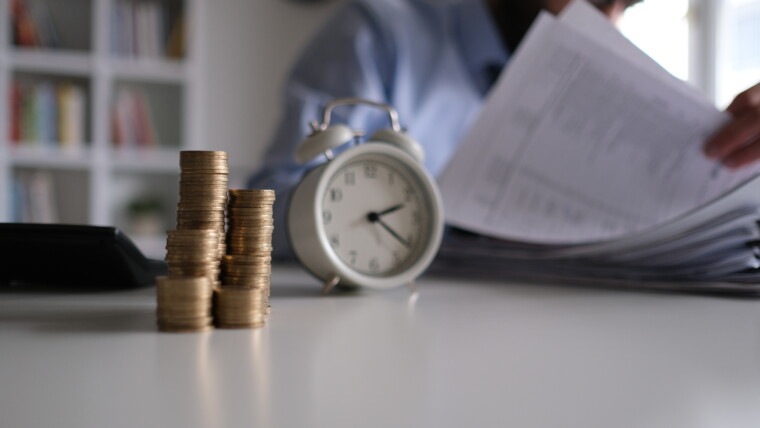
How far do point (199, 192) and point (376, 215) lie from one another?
286 millimetres

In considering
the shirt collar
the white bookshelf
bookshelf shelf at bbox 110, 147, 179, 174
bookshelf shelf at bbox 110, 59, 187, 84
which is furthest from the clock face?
bookshelf shelf at bbox 110, 59, 187, 84

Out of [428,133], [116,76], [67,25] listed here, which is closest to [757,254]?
[428,133]

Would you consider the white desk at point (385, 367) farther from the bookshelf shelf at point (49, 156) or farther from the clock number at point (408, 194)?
the bookshelf shelf at point (49, 156)

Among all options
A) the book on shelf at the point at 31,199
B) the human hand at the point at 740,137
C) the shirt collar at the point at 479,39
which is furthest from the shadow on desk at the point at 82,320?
the book on shelf at the point at 31,199

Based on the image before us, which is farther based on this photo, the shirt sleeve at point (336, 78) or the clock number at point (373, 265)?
the shirt sleeve at point (336, 78)

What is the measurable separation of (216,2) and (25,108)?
3.66 feet

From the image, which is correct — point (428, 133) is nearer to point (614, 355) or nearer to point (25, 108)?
point (614, 355)

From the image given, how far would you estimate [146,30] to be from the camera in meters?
3.43

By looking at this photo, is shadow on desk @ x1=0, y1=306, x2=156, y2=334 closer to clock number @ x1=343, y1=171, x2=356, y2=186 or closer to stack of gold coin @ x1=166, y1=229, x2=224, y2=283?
stack of gold coin @ x1=166, y1=229, x2=224, y2=283

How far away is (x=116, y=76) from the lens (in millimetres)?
3432

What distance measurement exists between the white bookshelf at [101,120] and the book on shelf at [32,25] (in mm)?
29

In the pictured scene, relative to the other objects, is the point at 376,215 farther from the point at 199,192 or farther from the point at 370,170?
the point at 199,192

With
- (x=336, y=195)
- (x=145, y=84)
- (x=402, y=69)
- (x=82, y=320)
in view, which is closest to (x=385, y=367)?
(x=82, y=320)

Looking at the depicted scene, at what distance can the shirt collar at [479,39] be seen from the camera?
1.72 metres
